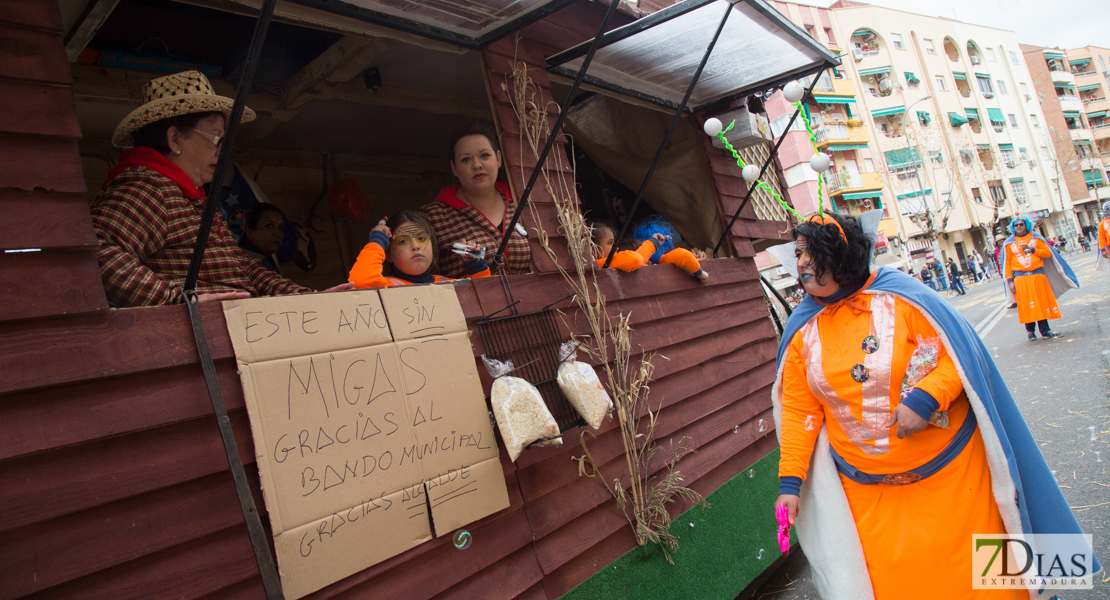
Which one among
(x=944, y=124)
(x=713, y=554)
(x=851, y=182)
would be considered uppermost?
(x=944, y=124)

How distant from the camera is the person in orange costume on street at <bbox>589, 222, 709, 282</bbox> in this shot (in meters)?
3.83

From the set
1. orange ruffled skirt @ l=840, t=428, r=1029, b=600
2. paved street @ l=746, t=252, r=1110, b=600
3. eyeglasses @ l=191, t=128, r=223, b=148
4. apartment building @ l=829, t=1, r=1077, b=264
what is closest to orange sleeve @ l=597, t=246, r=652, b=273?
orange ruffled skirt @ l=840, t=428, r=1029, b=600

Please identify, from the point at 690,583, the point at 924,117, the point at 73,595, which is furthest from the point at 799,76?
the point at 924,117

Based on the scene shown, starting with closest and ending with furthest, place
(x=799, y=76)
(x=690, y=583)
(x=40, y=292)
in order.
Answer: (x=40, y=292) → (x=690, y=583) → (x=799, y=76)

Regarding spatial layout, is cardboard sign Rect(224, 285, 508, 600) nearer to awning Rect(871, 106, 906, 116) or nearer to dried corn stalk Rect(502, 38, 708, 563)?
dried corn stalk Rect(502, 38, 708, 563)

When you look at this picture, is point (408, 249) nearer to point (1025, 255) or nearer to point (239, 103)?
point (239, 103)

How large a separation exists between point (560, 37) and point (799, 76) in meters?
2.11

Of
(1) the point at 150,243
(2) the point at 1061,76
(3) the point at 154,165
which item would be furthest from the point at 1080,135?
(1) the point at 150,243

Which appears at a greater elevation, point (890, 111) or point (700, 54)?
point (890, 111)

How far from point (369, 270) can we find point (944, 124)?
171 ft

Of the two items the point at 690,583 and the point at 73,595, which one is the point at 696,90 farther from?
the point at 73,595

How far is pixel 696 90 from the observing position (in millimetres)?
5043

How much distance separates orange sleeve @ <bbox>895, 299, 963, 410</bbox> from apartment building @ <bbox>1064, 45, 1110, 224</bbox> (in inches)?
2937

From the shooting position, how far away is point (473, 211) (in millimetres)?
3617
